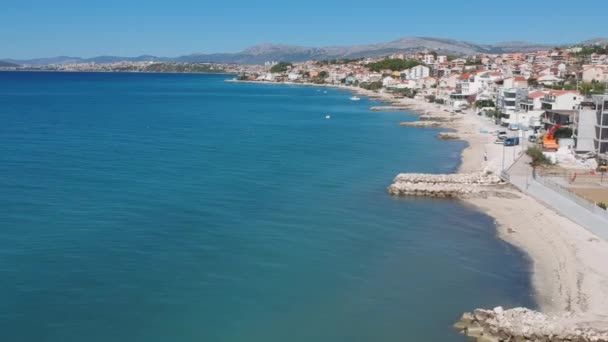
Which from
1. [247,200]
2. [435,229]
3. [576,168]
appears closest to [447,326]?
[435,229]

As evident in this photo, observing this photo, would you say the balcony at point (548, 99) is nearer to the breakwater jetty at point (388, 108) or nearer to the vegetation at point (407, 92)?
the breakwater jetty at point (388, 108)

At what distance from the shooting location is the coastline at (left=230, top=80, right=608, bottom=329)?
50.8 feet

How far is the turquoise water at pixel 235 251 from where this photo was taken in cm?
1536

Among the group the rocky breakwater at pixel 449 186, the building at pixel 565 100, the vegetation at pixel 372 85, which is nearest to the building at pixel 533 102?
the building at pixel 565 100

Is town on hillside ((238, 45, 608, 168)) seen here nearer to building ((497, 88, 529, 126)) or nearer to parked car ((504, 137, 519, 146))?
building ((497, 88, 529, 126))

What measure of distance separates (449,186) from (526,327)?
15020mm

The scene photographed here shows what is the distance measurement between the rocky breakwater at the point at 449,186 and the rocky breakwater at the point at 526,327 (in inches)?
528

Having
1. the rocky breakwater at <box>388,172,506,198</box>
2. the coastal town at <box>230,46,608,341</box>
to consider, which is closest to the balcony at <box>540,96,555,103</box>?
the coastal town at <box>230,46,608,341</box>

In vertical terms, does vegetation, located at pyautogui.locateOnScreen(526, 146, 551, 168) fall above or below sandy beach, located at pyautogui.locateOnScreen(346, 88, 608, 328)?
above

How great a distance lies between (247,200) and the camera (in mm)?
26719

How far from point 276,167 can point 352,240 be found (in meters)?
14.2

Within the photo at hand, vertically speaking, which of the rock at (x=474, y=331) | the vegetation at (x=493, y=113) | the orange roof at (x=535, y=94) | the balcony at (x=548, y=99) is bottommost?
the rock at (x=474, y=331)

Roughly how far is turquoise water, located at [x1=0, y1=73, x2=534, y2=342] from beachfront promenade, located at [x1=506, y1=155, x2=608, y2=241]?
9.67ft

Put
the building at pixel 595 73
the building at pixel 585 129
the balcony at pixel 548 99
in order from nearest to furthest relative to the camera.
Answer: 1. the building at pixel 585 129
2. the balcony at pixel 548 99
3. the building at pixel 595 73
